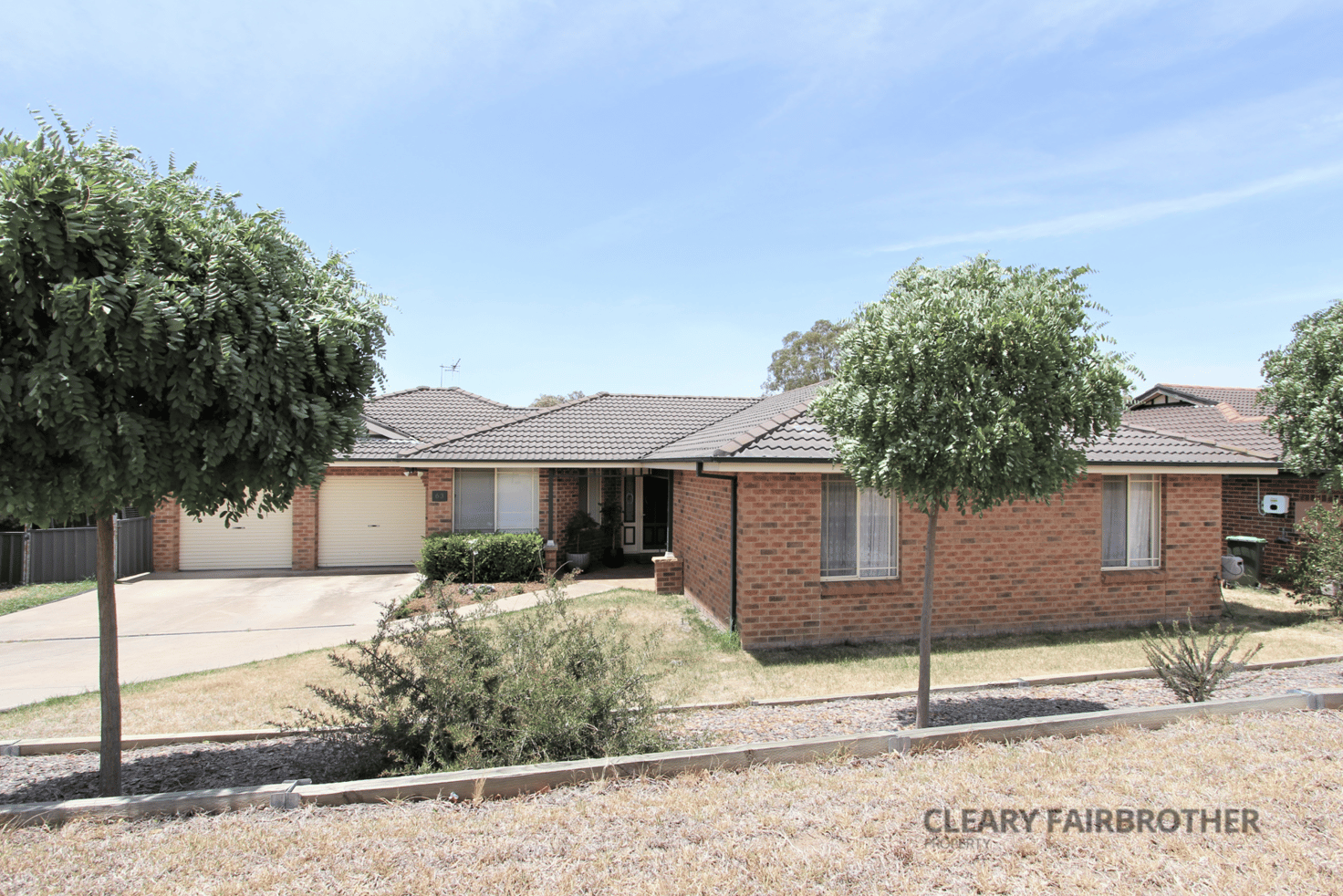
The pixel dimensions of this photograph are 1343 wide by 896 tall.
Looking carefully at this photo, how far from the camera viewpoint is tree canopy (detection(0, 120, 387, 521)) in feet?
13.0

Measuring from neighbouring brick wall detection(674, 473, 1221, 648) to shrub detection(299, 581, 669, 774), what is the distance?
13.1ft

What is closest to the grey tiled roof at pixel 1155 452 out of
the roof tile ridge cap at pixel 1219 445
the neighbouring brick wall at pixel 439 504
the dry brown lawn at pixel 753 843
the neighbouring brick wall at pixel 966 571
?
the roof tile ridge cap at pixel 1219 445

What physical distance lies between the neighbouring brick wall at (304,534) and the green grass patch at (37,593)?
11.9ft

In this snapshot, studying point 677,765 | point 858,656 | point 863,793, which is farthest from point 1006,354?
point 858,656

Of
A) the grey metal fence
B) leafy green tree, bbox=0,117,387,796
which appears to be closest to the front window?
the grey metal fence

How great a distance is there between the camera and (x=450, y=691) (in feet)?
16.1

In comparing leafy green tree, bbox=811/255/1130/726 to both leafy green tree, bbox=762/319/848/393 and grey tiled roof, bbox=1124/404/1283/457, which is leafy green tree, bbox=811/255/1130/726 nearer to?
grey tiled roof, bbox=1124/404/1283/457

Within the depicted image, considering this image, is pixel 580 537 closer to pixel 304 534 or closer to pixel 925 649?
pixel 304 534

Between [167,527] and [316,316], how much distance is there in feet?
46.7

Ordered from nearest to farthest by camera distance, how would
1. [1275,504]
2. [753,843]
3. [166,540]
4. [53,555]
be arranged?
[753,843], [53,555], [1275,504], [166,540]

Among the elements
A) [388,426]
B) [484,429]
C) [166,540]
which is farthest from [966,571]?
[166,540]

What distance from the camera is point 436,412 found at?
63.9 ft

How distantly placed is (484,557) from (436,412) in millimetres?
6820

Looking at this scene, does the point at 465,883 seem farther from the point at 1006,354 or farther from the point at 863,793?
the point at 1006,354
